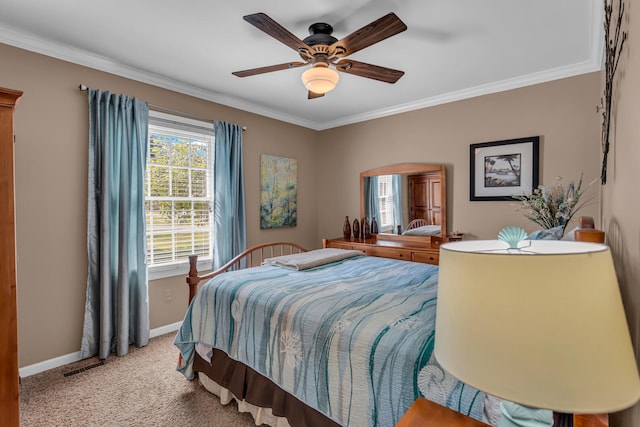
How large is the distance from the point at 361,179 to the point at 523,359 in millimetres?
4026

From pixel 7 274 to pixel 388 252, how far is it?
3179 mm

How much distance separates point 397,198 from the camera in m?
4.14

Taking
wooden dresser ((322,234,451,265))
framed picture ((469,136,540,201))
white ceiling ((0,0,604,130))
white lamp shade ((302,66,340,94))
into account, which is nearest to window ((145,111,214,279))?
white ceiling ((0,0,604,130))

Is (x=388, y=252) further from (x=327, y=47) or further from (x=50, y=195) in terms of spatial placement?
(x=50, y=195)

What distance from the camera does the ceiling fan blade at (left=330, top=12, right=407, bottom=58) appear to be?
5.67 feet

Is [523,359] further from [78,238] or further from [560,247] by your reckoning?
[78,238]

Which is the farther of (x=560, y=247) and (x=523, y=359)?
(x=560, y=247)

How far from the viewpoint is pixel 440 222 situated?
3762 mm

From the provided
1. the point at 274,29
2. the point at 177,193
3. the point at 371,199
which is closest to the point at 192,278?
the point at 177,193

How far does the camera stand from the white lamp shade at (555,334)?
48 centimetres

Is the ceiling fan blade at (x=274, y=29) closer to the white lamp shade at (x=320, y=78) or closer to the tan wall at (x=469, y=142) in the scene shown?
the white lamp shade at (x=320, y=78)

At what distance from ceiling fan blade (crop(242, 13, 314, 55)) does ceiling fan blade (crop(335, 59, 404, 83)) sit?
26cm

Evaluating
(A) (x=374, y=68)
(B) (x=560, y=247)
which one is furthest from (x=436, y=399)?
(A) (x=374, y=68)

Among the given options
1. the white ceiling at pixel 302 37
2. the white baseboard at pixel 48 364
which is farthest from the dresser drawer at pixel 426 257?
the white baseboard at pixel 48 364
